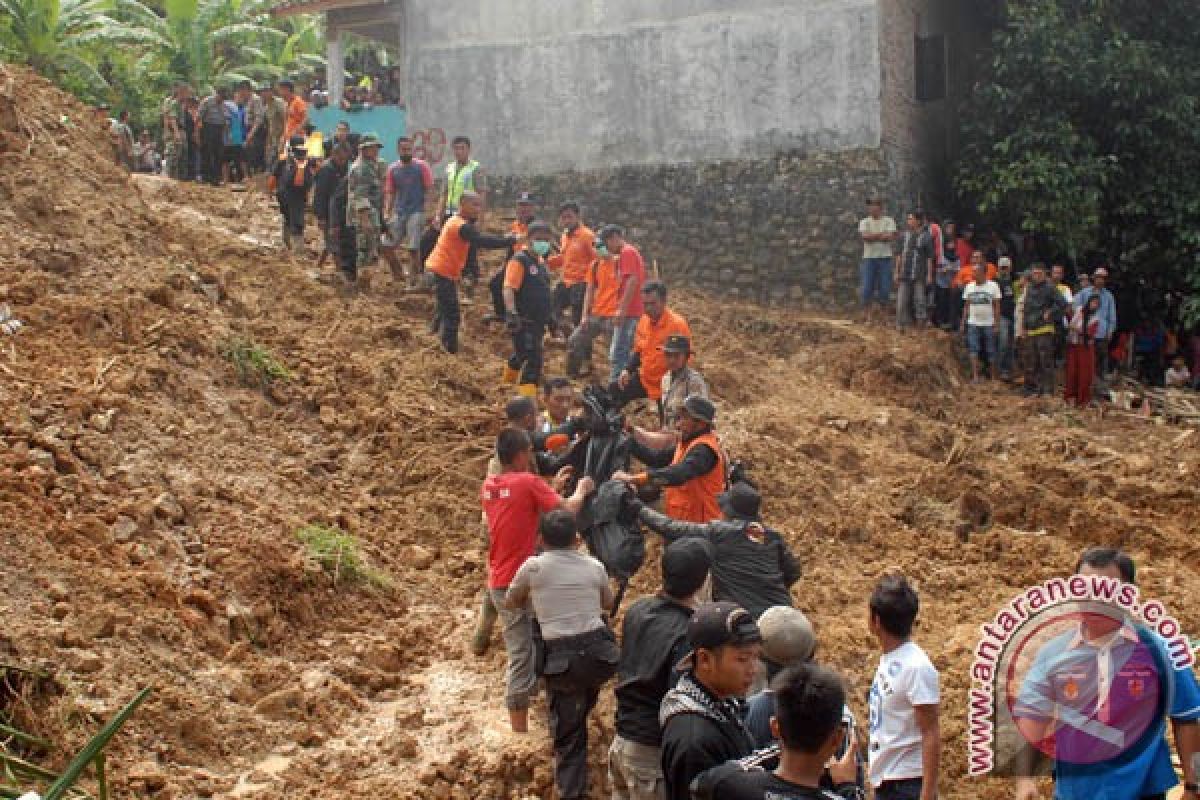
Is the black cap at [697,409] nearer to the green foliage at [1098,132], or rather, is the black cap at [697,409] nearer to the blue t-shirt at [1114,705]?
the blue t-shirt at [1114,705]

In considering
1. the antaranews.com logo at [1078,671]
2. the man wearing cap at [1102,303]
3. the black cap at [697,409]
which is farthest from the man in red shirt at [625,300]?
the antaranews.com logo at [1078,671]

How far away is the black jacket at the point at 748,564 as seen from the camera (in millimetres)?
6816

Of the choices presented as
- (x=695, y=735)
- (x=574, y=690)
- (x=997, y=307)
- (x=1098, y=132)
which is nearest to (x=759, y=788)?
(x=695, y=735)

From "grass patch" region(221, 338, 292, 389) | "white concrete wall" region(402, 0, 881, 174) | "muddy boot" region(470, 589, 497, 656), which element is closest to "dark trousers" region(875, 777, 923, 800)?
"muddy boot" region(470, 589, 497, 656)

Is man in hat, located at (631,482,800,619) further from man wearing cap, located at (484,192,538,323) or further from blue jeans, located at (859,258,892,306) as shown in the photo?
blue jeans, located at (859,258,892,306)

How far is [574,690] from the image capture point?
22.2 ft

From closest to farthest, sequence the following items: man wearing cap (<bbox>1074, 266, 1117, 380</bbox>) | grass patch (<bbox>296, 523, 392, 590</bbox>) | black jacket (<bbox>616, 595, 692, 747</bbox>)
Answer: black jacket (<bbox>616, 595, 692, 747</bbox>) → grass patch (<bbox>296, 523, 392, 590</bbox>) → man wearing cap (<bbox>1074, 266, 1117, 380</bbox>)

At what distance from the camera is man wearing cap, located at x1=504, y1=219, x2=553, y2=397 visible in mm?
12555

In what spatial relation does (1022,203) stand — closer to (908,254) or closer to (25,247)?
(908,254)

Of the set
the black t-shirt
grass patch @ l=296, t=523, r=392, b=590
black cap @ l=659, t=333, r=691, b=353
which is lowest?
grass patch @ l=296, t=523, r=392, b=590

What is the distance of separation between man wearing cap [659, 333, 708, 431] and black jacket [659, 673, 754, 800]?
15.6 feet

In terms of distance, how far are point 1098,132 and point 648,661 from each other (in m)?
17.8

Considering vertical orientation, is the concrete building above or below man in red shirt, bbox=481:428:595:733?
above

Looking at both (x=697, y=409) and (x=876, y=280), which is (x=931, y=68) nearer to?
(x=876, y=280)
